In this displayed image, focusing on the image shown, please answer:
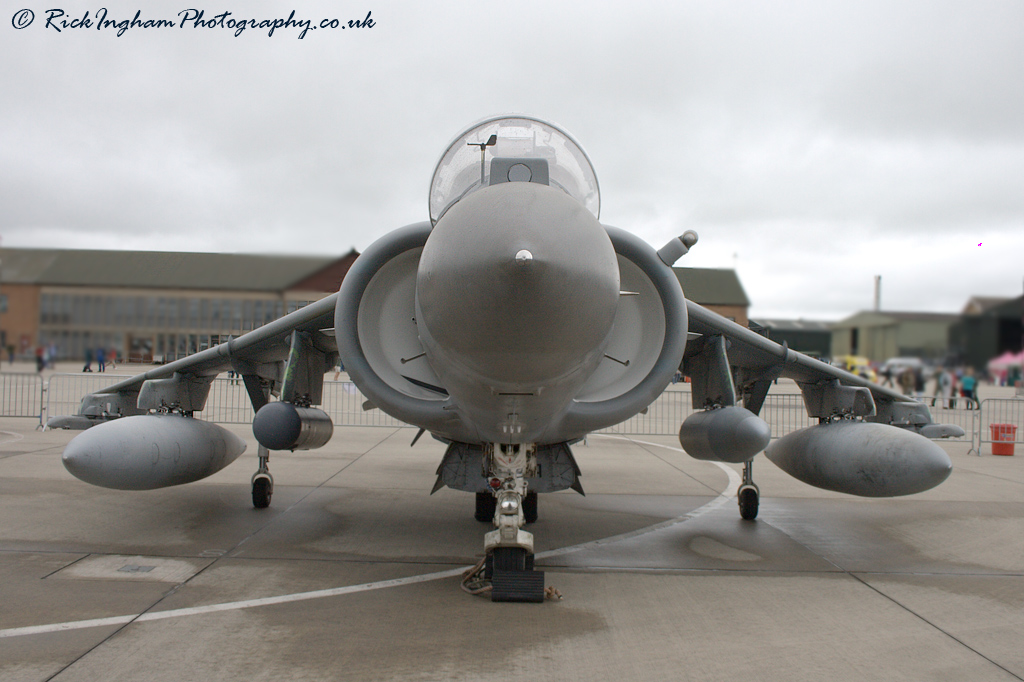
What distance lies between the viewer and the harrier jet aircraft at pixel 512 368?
284cm

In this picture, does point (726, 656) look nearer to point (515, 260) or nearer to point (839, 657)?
point (839, 657)

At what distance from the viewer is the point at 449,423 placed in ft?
14.5

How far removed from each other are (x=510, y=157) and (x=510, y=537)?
2.45 meters

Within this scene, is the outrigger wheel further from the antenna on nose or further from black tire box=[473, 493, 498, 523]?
the antenna on nose

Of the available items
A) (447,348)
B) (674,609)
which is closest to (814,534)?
(674,609)

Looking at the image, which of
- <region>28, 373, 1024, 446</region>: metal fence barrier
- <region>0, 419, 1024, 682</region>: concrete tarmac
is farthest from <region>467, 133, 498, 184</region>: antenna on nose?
<region>28, 373, 1024, 446</region>: metal fence barrier

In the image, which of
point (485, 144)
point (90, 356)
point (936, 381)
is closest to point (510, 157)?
point (485, 144)

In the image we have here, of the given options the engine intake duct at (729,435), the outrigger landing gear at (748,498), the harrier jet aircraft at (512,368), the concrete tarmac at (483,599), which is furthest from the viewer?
the outrigger landing gear at (748,498)

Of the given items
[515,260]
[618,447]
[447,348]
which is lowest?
[618,447]

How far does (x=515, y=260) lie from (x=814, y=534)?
5.57 m

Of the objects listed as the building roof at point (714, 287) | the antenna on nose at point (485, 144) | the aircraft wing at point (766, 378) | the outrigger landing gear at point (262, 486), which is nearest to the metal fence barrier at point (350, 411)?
the aircraft wing at point (766, 378)

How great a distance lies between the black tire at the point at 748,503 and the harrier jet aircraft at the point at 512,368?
3cm

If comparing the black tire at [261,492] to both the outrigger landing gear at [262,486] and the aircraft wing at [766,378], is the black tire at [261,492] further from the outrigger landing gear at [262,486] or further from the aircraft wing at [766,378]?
the aircraft wing at [766,378]

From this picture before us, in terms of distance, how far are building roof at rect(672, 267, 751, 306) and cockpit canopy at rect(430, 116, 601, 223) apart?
904 mm
